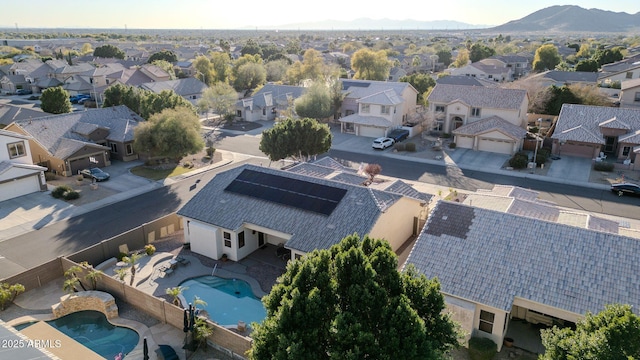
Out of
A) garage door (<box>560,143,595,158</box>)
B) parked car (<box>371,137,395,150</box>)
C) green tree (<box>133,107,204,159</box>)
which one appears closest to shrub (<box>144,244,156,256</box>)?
green tree (<box>133,107,204,159</box>)

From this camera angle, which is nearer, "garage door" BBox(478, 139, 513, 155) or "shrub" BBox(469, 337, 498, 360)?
"shrub" BBox(469, 337, 498, 360)

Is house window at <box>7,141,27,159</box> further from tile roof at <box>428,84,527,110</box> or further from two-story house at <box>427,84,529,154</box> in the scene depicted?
tile roof at <box>428,84,527,110</box>

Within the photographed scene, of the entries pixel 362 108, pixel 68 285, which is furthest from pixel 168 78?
pixel 68 285

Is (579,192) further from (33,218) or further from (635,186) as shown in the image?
(33,218)

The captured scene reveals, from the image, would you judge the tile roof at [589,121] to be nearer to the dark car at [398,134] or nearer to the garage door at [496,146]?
the garage door at [496,146]

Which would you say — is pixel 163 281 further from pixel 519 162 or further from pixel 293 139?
pixel 519 162

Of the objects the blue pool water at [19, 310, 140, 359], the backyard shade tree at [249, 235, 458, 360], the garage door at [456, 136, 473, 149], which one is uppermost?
the backyard shade tree at [249, 235, 458, 360]
